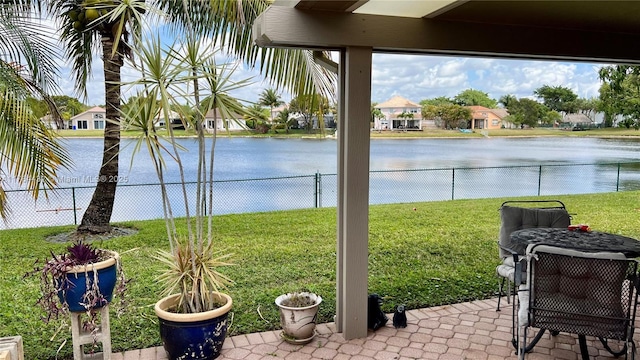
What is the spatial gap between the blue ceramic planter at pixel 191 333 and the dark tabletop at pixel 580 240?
211 cm

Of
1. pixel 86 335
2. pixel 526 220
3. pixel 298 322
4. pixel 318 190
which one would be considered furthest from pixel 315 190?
pixel 86 335

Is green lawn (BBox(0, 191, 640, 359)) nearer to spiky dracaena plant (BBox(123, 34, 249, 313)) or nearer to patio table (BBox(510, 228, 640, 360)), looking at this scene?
spiky dracaena plant (BBox(123, 34, 249, 313))

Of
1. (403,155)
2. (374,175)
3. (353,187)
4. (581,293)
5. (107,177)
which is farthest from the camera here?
(403,155)

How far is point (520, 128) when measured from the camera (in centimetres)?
1558

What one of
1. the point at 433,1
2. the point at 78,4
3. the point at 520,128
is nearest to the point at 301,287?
the point at 433,1

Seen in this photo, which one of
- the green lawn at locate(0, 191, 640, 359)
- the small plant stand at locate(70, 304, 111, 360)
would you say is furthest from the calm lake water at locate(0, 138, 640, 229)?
the small plant stand at locate(70, 304, 111, 360)

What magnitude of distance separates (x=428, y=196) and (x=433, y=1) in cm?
859

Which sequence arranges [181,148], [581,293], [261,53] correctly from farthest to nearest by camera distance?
[261,53] → [181,148] → [581,293]

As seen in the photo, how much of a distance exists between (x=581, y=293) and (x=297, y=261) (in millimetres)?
3228

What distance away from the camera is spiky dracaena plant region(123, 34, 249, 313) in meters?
2.87

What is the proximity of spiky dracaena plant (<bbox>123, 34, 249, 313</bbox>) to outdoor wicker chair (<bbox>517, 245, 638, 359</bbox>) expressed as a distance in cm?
189

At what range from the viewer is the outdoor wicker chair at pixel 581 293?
8.27 ft

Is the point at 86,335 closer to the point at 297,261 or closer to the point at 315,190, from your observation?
the point at 297,261

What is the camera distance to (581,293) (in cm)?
262
